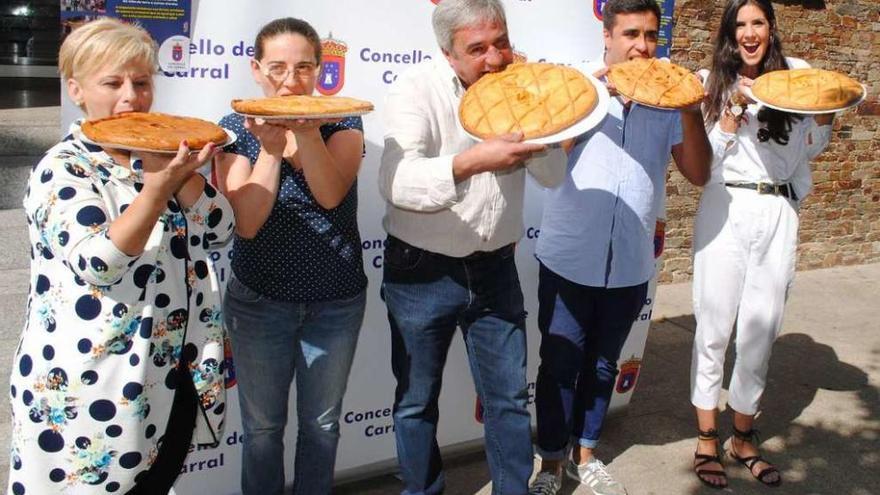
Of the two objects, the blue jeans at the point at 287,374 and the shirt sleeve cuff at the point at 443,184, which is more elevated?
the shirt sleeve cuff at the point at 443,184

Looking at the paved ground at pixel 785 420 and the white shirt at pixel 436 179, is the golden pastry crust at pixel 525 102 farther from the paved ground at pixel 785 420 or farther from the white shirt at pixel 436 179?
the paved ground at pixel 785 420

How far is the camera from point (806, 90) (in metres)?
3.03

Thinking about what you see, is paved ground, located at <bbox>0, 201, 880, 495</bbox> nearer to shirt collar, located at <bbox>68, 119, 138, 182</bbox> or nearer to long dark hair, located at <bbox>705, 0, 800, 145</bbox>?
long dark hair, located at <bbox>705, 0, 800, 145</bbox>

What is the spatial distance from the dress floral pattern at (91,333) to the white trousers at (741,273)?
2226 mm

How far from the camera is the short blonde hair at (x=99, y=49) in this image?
1.93m

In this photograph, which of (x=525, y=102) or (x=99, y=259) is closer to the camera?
(x=99, y=259)

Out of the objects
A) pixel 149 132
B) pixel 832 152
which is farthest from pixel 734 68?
pixel 832 152

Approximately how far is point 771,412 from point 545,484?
163 centimetres

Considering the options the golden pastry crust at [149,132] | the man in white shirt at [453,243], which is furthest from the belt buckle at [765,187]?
the golden pastry crust at [149,132]

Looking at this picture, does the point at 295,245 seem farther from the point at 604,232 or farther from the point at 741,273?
the point at 741,273

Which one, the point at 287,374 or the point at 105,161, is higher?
the point at 105,161

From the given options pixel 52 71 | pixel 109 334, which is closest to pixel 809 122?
pixel 109 334

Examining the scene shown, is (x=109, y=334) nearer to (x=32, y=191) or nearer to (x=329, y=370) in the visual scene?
(x=32, y=191)

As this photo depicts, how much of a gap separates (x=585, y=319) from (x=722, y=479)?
99 centimetres
